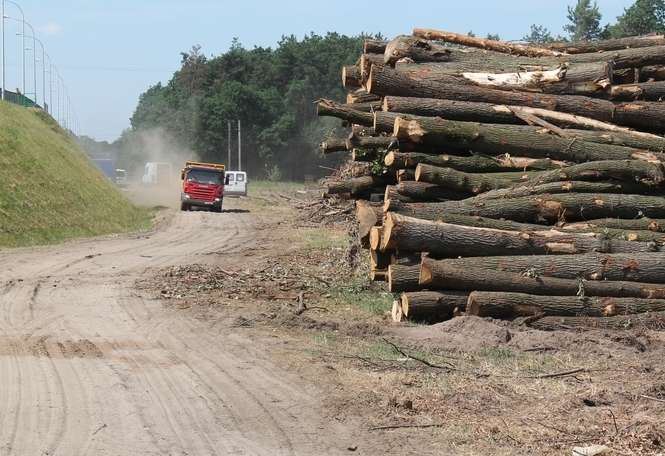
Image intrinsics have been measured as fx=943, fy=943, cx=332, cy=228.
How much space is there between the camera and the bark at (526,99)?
14.2 metres

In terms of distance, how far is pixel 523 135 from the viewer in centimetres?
1377

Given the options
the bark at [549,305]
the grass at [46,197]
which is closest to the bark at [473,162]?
the bark at [549,305]

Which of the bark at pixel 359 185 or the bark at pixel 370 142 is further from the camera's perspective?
the bark at pixel 359 185

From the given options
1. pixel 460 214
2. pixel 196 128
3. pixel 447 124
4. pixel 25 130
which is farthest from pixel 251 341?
pixel 196 128

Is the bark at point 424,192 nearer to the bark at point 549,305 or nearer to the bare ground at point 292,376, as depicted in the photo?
the bare ground at point 292,376

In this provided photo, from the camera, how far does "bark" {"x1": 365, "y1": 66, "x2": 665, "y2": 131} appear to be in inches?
558

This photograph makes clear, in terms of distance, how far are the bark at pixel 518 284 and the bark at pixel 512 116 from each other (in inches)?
107

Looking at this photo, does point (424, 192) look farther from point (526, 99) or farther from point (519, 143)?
point (526, 99)

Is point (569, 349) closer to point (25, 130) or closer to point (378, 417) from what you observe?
point (378, 417)

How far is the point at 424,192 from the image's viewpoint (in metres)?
13.4

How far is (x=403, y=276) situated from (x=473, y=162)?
2359mm

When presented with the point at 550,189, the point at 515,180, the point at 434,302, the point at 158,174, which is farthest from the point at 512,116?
the point at 158,174

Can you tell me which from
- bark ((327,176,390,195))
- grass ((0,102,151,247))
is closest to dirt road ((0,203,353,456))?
bark ((327,176,390,195))

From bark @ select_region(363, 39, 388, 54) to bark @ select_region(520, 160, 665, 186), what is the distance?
167 inches
